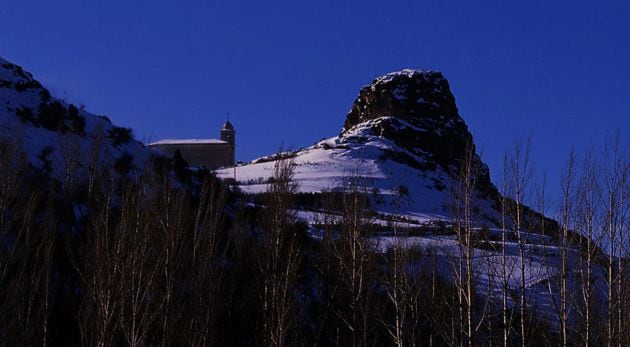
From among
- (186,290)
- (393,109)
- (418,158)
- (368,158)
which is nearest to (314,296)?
(186,290)

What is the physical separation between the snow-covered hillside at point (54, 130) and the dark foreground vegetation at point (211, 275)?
112 cm

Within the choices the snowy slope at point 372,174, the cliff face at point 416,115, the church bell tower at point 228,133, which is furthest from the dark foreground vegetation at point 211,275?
the church bell tower at point 228,133

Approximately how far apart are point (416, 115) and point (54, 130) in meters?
74.9

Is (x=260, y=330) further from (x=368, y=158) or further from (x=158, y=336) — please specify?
(x=368, y=158)

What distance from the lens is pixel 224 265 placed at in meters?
22.6

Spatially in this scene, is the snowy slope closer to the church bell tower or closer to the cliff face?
the cliff face

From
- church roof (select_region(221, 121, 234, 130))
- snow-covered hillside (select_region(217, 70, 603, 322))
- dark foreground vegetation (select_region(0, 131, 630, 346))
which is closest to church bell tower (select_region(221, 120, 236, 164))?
church roof (select_region(221, 121, 234, 130))

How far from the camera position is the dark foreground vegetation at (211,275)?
14883 millimetres

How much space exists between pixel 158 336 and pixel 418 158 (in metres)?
69.1

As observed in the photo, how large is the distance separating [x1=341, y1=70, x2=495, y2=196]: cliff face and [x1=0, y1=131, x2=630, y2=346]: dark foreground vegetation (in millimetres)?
63707

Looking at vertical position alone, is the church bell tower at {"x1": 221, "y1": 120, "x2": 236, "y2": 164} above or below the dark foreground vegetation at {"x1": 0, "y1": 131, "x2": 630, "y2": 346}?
above

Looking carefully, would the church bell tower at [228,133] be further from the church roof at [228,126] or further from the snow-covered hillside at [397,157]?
the snow-covered hillside at [397,157]

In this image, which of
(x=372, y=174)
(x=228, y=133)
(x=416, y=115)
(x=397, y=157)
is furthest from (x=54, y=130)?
(x=228, y=133)

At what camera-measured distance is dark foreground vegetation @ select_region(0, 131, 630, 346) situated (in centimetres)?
1488
